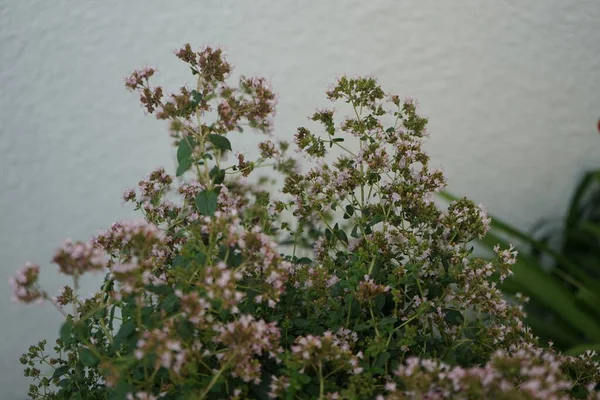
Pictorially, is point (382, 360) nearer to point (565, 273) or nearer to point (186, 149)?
point (186, 149)

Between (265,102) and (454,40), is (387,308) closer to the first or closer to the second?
(265,102)

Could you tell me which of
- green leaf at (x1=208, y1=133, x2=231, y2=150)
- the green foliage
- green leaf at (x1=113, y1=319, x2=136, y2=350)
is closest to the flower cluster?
green leaf at (x1=113, y1=319, x2=136, y2=350)

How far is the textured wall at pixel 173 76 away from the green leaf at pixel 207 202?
868mm

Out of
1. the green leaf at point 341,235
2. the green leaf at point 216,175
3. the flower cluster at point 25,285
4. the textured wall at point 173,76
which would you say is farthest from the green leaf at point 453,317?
the textured wall at point 173,76

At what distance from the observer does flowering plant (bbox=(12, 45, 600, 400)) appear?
55cm

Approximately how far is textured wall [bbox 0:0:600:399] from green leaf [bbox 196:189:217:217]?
2.85 feet

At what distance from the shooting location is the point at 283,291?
2.14ft

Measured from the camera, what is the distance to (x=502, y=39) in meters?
1.66

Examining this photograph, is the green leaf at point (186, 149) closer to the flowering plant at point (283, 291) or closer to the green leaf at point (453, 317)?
the flowering plant at point (283, 291)

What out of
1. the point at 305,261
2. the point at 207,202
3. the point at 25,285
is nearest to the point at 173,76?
the point at 305,261

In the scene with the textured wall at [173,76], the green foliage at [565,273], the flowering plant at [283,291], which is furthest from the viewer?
the textured wall at [173,76]

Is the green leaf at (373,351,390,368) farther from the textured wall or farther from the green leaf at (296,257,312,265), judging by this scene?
the textured wall

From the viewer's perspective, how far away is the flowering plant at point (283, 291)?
1.82 ft

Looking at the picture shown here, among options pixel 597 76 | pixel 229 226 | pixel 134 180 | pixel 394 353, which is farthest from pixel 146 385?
pixel 597 76
